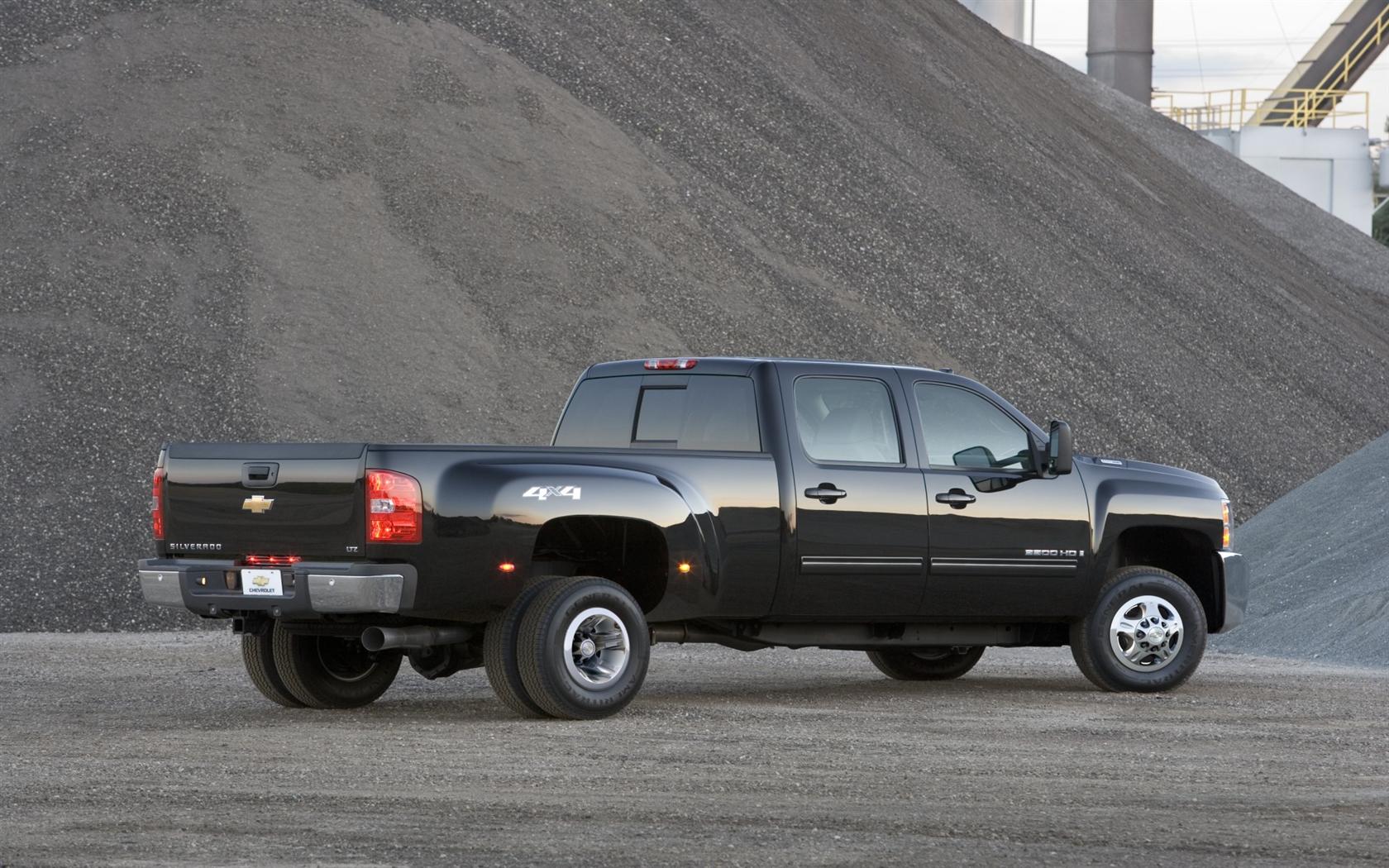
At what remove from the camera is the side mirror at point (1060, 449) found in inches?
433

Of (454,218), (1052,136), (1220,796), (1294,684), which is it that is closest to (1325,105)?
(1052,136)

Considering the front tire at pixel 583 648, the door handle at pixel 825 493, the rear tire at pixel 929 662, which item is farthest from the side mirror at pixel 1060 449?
the front tire at pixel 583 648

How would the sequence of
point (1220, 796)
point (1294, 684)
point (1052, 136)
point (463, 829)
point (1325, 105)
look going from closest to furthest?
point (463, 829) < point (1220, 796) < point (1294, 684) < point (1052, 136) < point (1325, 105)

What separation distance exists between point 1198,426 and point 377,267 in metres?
12.0

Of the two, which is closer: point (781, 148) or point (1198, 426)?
point (1198, 426)

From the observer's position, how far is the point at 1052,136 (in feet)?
121

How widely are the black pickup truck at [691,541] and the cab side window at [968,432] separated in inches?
0.6

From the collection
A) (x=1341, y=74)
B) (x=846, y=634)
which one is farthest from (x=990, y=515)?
(x=1341, y=74)

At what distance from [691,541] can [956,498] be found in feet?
5.89

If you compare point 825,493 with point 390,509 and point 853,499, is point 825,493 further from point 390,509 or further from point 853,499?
point 390,509

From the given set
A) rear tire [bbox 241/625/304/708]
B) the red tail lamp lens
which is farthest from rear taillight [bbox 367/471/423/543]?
the red tail lamp lens

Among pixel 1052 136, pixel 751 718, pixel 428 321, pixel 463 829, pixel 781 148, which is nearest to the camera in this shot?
pixel 463 829

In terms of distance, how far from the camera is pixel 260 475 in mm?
9539

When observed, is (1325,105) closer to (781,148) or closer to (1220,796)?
(781,148)
